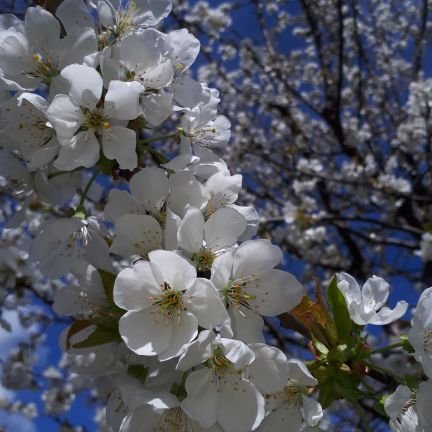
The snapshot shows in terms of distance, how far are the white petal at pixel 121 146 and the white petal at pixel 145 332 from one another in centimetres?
32

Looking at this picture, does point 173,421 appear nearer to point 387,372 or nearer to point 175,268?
Result: point 175,268

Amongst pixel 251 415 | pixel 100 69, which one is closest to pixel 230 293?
pixel 251 415

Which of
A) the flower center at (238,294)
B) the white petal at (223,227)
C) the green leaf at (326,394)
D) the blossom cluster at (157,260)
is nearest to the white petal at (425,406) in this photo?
the blossom cluster at (157,260)

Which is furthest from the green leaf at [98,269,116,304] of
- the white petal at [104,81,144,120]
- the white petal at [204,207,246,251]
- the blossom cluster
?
the white petal at [104,81,144,120]

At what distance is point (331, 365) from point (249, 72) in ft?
22.3

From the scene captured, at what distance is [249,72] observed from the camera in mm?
7500

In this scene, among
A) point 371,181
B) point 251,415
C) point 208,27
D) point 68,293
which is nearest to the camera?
point 251,415

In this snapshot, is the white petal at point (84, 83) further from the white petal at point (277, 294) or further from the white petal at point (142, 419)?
the white petal at point (142, 419)

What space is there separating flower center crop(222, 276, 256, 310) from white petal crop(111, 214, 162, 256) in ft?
0.61

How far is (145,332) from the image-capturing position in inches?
40.6

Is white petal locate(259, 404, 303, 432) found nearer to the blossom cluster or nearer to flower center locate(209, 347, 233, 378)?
the blossom cluster

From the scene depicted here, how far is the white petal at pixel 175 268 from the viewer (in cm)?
100

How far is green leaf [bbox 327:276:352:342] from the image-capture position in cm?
120

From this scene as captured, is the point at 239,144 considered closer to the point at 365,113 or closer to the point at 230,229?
the point at 365,113
